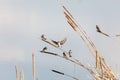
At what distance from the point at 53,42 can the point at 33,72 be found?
0.70 metres

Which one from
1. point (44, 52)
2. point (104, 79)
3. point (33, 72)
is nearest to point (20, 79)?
point (33, 72)

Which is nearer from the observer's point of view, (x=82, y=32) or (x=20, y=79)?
(x=82, y=32)

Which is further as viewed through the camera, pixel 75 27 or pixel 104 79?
pixel 104 79

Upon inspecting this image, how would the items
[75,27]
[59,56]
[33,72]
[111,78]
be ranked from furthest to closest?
[33,72] < [111,78] < [59,56] < [75,27]

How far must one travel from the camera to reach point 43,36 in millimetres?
1839

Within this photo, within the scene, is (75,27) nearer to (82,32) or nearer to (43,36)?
(82,32)

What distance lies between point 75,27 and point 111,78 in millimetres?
539

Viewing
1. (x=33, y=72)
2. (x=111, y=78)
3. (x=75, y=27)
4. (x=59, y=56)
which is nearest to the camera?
(x=75, y=27)

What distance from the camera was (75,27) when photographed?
173 centimetres

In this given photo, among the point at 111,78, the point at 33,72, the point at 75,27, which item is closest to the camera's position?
the point at 75,27

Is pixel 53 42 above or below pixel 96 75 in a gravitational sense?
above

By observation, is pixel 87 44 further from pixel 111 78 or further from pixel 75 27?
pixel 111 78

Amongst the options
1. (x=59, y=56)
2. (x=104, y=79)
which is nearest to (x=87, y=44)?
(x=59, y=56)

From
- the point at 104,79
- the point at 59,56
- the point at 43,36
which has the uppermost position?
the point at 43,36
